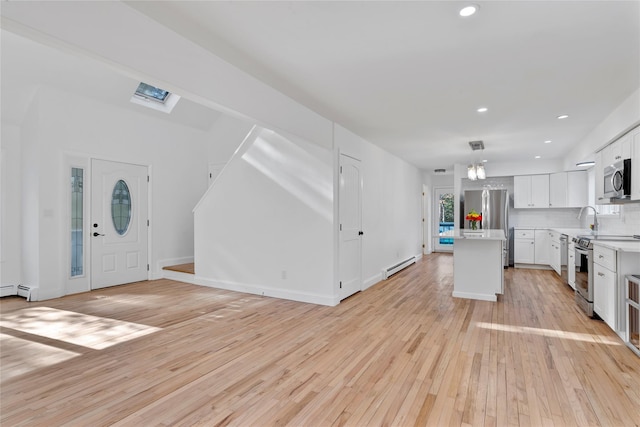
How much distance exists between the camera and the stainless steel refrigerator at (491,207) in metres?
7.68

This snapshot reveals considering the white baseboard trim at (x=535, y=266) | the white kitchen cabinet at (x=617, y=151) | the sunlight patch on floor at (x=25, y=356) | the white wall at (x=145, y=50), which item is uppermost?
the white wall at (x=145, y=50)

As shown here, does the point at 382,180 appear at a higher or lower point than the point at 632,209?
higher

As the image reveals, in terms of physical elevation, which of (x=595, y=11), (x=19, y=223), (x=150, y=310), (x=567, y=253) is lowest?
(x=150, y=310)

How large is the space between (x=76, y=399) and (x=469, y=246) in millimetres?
4783

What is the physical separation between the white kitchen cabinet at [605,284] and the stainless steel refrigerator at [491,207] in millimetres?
3826

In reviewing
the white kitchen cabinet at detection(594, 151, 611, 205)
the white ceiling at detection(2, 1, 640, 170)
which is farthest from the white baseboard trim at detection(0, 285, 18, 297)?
the white kitchen cabinet at detection(594, 151, 611, 205)

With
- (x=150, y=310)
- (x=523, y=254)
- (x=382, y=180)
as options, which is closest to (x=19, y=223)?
(x=150, y=310)

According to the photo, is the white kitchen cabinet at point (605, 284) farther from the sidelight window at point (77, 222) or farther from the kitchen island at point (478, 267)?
the sidelight window at point (77, 222)

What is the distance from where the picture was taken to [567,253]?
555cm

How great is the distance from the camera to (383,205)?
657 centimetres

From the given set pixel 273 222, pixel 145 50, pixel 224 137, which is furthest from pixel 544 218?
pixel 145 50

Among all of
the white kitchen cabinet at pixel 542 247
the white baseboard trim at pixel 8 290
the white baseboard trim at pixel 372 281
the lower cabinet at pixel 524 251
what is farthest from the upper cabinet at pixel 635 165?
the white baseboard trim at pixel 8 290

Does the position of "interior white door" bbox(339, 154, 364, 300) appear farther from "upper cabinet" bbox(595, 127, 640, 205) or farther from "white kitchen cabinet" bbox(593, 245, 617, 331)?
"upper cabinet" bbox(595, 127, 640, 205)

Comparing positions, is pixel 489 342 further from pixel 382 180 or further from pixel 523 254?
pixel 523 254
